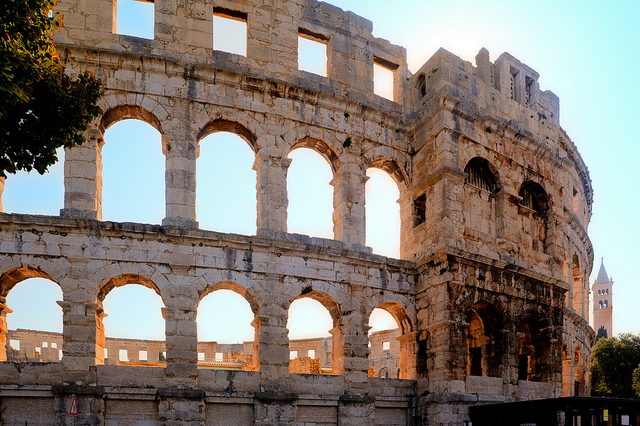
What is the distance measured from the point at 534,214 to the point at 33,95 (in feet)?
46.2

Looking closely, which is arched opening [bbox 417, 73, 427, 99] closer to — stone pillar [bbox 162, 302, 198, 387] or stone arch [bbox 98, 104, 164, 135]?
stone arch [bbox 98, 104, 164, 135]

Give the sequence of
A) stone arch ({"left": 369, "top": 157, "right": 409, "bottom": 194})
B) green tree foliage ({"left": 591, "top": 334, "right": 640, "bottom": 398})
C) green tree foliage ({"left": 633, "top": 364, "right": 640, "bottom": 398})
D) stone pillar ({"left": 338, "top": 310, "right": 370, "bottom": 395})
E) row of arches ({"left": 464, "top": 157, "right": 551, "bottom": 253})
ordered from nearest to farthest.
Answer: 1. stone pillar ({"left": 338, "top": 310, "right": 370, "bottom": 395})
2. row of arches ({"left": 464, "top": 157, "right": 551, "bottom": 253})
3. stone arch ({"left": 369, "top": 157, "right": 409, "bottom": 194})
4. green tree foliage ({"left": 633, "top": 364, "right": 640, "bottom": 398})
5. green tree foliage ({"left": 591, "top": 334, "right": 640, "bottom": 398})

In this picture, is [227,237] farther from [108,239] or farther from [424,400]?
[424,400]

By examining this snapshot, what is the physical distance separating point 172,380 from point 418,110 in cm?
926

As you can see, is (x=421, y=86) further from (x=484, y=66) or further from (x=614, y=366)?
(x=614, y=366)

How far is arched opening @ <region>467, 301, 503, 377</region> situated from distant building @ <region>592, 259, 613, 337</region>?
70.0 meters

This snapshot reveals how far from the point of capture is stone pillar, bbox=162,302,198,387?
13969mm

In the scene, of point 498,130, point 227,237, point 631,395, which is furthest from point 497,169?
point 631,395

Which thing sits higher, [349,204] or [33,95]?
[33,95]

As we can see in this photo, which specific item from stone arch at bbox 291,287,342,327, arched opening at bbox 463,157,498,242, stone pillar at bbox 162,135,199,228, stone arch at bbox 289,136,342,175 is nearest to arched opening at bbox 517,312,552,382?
arched opening at bbox 463,157,498,242

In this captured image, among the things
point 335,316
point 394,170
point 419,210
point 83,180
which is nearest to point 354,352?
point 335,316

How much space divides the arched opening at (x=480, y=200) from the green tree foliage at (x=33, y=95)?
10.1 meters

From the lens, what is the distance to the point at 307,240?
1559cm

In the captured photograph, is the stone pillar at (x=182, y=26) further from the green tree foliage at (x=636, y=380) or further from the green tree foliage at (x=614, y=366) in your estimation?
the green tree foliage at (x=614, y=366)
